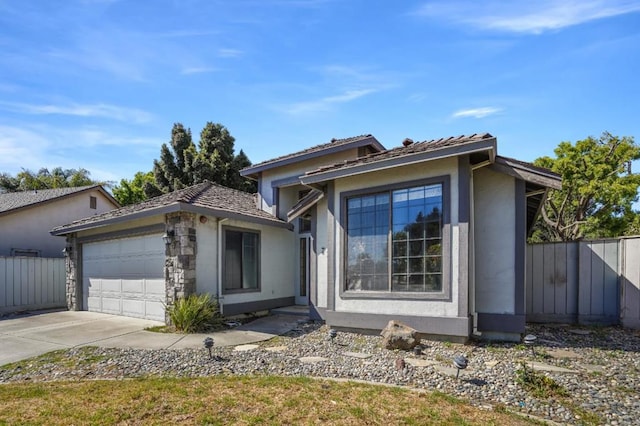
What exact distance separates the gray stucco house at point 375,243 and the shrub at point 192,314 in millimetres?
415

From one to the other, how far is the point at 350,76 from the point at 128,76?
607 centimetres

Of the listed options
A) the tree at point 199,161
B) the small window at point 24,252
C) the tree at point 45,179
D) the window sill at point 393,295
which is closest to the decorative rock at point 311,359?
the window sill at point 393,295

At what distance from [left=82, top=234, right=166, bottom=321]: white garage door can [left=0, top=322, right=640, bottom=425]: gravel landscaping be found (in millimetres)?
3320

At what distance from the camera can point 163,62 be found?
31.6 feet

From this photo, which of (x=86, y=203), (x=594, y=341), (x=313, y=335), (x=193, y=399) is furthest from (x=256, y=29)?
(x=86, y=203)

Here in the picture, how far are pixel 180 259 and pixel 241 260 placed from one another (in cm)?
205

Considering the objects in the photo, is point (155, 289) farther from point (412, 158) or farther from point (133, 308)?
point (412, 158)

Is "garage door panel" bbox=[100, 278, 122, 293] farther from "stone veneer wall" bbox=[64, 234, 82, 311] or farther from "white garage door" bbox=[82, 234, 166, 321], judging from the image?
"stone veneer wall" bbox=[64, 234, 82, 311]

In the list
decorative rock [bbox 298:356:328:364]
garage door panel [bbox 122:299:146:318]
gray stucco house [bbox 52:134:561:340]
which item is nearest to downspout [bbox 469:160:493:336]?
gray stucco house [bbox 52:134:561:340]

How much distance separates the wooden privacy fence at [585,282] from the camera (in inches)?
312

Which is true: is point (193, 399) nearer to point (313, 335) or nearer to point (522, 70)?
point (313, 335)

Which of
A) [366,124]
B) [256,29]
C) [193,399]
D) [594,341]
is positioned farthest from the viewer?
[366,124]

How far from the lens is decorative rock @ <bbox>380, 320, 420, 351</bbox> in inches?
256

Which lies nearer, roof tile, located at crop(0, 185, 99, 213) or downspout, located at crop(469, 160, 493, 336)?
downspout, located at crop(469, 160, 493, 336)
